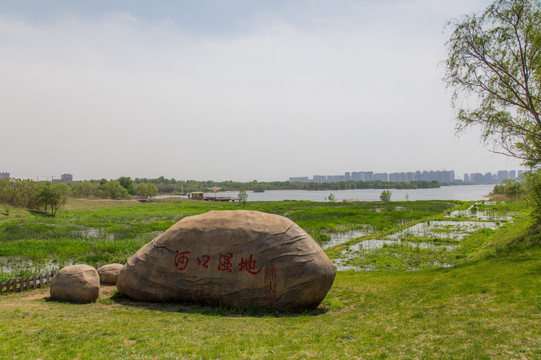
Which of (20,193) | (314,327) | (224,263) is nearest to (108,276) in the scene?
(224,263)

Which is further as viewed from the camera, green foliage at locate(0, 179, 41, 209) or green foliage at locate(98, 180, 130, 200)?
green foliage at locate(98, 180, 130, 200)

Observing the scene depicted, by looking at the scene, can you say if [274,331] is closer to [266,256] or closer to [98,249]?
[266,256]

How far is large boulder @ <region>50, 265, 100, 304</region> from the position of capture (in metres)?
12.0

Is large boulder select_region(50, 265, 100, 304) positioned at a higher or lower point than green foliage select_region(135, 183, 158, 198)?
lower

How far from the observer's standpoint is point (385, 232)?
37.3 metres

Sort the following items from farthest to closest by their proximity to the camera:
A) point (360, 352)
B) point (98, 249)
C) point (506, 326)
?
point (98, 249), point (506, 326), point (360, 352)

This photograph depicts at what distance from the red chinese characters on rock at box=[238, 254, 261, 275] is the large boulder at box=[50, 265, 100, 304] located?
18.5 ft

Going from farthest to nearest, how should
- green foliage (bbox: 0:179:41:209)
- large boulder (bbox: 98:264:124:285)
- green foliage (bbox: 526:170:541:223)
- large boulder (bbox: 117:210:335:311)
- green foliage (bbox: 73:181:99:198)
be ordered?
green foliage (bbox: 73:181:99:198)
green foliage (bbox: 0:179:41:209)
green foliage (bbox: 526:170:541:223)
large boulder (bbox: 98:264:124:285)
large boulder (bbox: 117:210:335:311)

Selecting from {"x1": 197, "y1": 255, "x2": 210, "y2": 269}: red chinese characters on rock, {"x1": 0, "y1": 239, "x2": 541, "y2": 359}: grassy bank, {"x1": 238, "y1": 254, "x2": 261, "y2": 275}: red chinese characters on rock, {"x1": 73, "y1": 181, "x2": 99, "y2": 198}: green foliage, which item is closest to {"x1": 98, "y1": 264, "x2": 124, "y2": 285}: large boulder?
{"x1": 0, "y1": 239, "x2": 541, "y2": 359}: grassy bank

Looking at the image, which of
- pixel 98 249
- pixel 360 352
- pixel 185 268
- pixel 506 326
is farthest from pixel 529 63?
pixel 98 249

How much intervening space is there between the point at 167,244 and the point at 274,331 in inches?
225

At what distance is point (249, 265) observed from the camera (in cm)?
1133

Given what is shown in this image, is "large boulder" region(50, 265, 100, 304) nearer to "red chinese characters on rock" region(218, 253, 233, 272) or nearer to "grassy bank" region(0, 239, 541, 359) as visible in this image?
"grassy bank" region(0, 239, 541, 359)

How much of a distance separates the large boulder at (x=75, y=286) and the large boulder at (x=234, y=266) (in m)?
1.07
